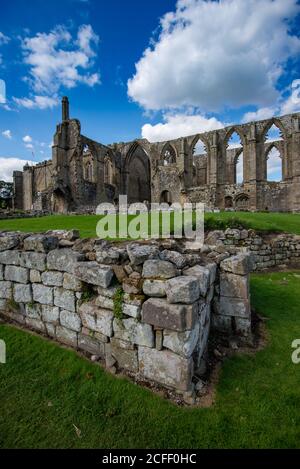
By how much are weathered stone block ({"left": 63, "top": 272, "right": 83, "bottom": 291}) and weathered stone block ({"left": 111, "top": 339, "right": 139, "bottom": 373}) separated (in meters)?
0.98

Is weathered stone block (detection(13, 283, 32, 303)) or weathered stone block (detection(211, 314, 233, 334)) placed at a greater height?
weathered stone block (detection(13, 283, 32, 303))

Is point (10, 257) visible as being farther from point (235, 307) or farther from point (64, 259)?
point (235, 307)

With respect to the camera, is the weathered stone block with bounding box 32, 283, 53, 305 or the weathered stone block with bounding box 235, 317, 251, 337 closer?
the weathered stone block with bounding box 32, 283, 53, 305

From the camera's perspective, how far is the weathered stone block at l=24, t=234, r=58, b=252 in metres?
4.27

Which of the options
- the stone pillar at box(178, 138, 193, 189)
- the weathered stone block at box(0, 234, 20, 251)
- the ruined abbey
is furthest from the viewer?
the stone pillar at box(178, 138, 193, 189)

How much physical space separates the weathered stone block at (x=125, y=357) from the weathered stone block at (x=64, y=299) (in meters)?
0.93

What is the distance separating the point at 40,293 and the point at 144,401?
2.51m

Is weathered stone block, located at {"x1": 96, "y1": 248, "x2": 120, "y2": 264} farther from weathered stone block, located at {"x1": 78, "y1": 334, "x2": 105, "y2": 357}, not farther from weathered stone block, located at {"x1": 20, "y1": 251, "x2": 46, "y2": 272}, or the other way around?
weathered stone block, located at {"x1": 78, "y1": 334, "x2": 105, "y2": 357}

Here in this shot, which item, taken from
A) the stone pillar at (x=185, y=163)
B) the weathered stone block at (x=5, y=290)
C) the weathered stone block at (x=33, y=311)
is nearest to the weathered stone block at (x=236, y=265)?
the weathered stone block at (x=33, y=311)

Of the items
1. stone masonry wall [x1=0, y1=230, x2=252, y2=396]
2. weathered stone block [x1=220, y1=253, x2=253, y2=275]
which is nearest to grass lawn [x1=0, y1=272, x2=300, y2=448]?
stone masonry wall [x1=0, y1=230, x2=252, y2=396]

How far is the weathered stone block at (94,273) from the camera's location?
3486 mm

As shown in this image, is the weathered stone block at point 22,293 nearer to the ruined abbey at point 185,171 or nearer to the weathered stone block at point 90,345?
the weathered stone block at point 90,345

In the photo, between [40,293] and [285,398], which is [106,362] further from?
[285,398]
